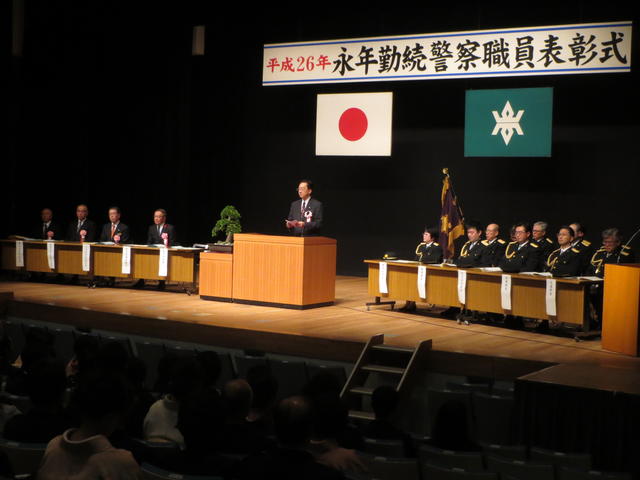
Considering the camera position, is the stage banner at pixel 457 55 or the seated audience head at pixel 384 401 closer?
the seated audience head at pixel 384 401

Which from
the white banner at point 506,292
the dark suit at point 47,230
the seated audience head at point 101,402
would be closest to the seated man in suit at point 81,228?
the dark suit at point 47,230

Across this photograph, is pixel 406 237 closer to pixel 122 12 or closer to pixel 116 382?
pixel 122 12

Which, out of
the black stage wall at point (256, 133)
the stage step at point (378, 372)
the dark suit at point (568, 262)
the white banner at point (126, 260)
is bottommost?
the stage step at point (378, 372)

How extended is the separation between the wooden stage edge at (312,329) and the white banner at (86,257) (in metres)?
0.72

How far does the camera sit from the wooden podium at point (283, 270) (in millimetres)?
8031

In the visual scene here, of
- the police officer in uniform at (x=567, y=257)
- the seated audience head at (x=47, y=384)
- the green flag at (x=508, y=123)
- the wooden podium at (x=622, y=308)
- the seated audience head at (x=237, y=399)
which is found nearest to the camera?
the seated audience head at (x=47, y=384)

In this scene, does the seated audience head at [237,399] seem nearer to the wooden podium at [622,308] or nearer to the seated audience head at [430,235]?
the wooden podium at [622,308]

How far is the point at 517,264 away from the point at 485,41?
315 cm

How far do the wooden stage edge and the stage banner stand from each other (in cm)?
303

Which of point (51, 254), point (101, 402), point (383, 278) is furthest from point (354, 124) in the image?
point (101, 402)

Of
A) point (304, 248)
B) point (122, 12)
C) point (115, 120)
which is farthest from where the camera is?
point (115, 120)

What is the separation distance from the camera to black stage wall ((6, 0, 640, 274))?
31.4ft

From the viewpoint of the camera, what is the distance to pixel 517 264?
750 cm

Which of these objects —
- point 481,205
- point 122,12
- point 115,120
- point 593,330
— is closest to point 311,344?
point 593,330
